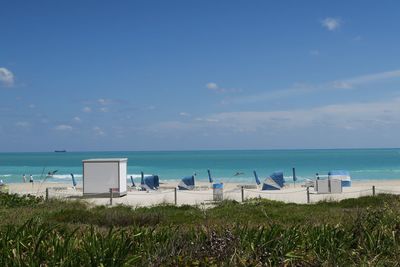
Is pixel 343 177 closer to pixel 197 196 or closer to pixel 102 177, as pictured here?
pixel 197 196

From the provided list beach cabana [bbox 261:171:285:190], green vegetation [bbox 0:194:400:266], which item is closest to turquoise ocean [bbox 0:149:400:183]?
beach cabana [bbox 261:171:285:190]

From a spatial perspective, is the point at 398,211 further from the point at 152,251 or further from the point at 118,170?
the point at 118,170

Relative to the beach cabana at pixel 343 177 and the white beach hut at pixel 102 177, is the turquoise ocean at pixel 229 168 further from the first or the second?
the beach cabana at pixel 343 177

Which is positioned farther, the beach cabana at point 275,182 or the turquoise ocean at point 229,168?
the turquoise ocean at point 229,168

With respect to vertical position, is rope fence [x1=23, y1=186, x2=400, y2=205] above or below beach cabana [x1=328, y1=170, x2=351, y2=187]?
below

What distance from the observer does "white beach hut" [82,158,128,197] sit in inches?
941

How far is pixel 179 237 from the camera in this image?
543 centimetres

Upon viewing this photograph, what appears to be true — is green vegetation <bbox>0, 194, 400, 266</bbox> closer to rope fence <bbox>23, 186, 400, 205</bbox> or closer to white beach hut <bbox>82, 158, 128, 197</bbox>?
rope fence <bbox>23, 186, 400, 205</bbox>

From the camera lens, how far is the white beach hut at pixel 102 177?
78.4 ft

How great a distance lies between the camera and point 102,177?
78.9 feet

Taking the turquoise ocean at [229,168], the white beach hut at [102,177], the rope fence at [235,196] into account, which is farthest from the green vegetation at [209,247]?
the turquoise ocean at [229,168]

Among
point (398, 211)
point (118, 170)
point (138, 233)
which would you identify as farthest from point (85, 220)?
point (118, 170)

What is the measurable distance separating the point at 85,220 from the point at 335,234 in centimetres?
Result: 685

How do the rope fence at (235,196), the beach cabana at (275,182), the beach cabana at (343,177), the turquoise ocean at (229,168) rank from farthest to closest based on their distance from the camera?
the turquoise ocean at (229,168)
the beach cabana at (343,177)
the beach cabana at (275,182)
the rope fence at (235,196)
